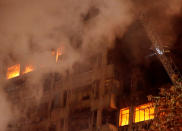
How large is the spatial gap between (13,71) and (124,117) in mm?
14996

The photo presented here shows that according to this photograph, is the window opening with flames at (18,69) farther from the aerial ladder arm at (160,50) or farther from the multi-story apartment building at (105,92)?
the aerial ladder arm at (160,50)

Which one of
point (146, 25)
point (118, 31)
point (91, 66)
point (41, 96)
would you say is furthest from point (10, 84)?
point (146, 25)

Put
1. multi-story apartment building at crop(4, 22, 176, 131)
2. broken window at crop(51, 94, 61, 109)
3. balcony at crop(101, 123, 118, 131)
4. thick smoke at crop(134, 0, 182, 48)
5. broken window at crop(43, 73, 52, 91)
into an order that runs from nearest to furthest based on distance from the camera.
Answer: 1. balcony at crop(101, 123, 118, 131)
2. multi-story apartment building at crop(4, 22, 176, 131)
3. thick smoke at crop(134, 0, 182, 48)
4. broken window at crop(51, 94, 61, 109)
5. broken window at crop(43, 73, 52, 91)

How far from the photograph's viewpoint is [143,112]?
28016mm

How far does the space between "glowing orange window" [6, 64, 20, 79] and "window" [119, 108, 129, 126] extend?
44.9 feet

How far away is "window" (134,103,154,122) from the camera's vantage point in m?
27.5

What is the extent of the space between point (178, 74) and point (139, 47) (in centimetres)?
437

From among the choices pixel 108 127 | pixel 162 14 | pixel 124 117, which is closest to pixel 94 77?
pixel 124 117

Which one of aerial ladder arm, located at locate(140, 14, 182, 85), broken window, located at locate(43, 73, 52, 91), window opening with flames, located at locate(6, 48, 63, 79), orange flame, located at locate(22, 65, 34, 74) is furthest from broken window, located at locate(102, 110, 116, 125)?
orange flame, located at locate(22, 65, 34, 74)


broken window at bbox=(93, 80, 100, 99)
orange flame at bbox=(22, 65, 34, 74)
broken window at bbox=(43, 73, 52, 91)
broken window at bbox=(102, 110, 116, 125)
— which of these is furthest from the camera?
orange flame at bbox=(22, 65, 34, 74)

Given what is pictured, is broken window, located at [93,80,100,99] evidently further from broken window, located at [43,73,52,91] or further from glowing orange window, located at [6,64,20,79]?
glowing orange window, located at [6,64,20,79]

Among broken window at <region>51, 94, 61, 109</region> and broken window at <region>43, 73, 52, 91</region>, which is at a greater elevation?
broken window at <region>43, 73, 52, 91</region>

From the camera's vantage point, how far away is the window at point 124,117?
94.0 ft

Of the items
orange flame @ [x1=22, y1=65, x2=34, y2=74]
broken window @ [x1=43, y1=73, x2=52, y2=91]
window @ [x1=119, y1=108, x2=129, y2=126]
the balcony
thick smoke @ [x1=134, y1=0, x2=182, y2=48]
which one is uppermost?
thick smoke @ [x1=134, y1=0, x2=182, y2=48]
